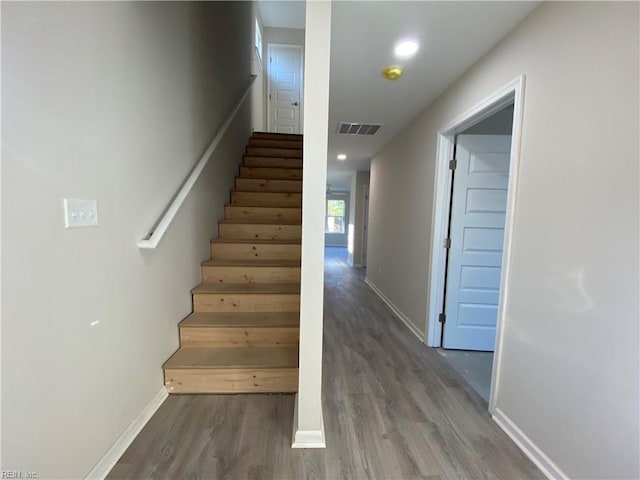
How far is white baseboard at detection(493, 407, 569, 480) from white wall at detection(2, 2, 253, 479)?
2.06 m

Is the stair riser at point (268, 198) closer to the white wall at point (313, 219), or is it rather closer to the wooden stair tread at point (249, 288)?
the wooden stair tread at point (249, 288)

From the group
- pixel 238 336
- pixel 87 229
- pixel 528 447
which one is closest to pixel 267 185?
pixel 238 336

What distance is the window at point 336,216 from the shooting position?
1080 centimetres

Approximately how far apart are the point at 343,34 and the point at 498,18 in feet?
2.82

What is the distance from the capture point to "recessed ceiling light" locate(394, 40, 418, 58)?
174 cm

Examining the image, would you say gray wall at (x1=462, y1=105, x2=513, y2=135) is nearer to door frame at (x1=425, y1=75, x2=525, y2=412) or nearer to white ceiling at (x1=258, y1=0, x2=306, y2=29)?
door frame at (x1=425, y1=75, x2=525, y2=412)

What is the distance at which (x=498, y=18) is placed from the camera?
1.50 meters

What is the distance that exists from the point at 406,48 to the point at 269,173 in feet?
7.33

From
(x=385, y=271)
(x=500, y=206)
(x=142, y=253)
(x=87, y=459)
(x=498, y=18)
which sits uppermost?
(x=498, y=18)

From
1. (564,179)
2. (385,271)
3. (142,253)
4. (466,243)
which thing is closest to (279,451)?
(142,253)

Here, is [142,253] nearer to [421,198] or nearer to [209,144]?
[209,144]

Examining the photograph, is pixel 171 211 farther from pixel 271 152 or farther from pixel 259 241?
pixel 271 152

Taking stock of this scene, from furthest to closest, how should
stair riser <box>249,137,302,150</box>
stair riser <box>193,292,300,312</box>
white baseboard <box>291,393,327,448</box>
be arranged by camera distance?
stair riser <box>249,137,302,150</box> < stair riser <box>193,292,300,312</box> < white baseboard <box>291,393,327,448</box>

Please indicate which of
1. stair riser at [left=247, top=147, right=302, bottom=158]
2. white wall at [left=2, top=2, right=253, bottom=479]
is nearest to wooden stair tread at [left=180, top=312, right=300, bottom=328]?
white wall at [left=2, top=2, right=253, bottom=479]
